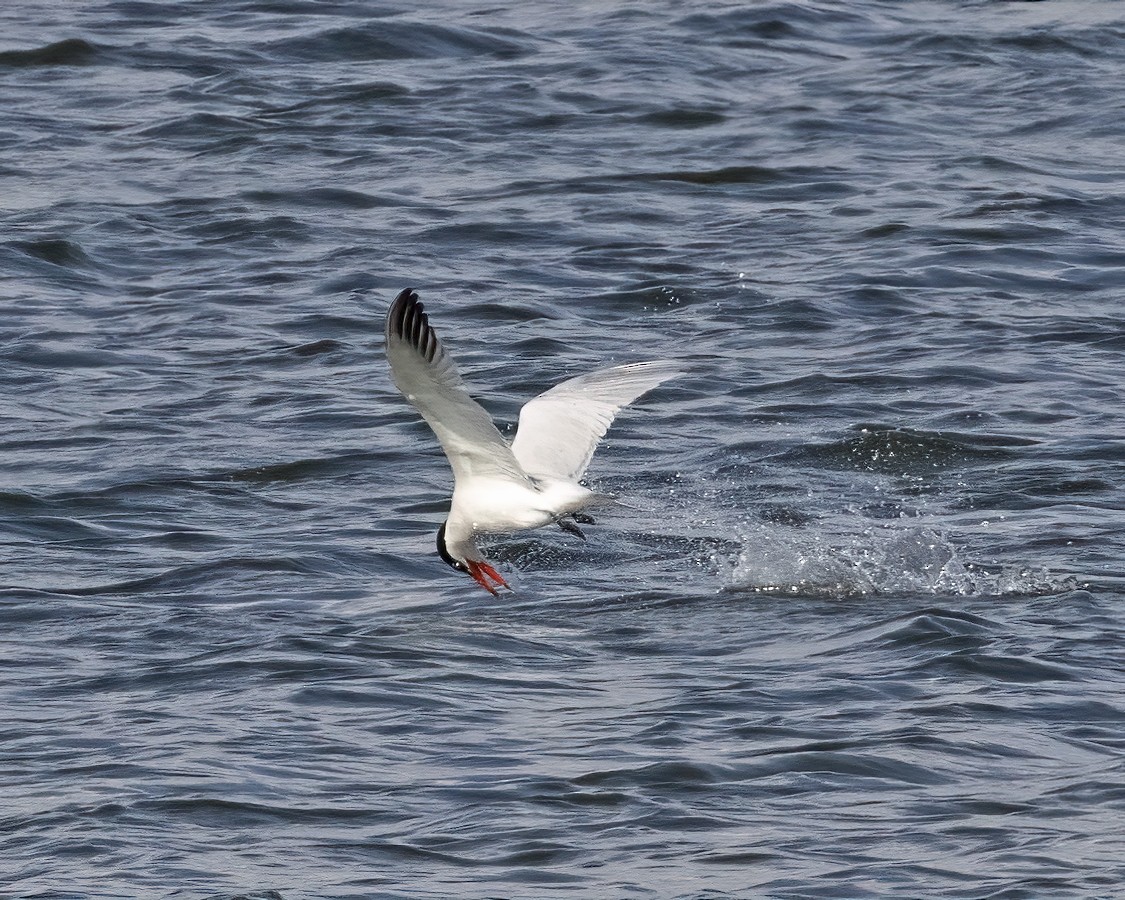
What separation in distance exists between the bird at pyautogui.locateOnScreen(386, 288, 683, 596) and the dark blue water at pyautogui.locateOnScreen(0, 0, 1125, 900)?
1.78 ft

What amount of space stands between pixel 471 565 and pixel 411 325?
173 cm

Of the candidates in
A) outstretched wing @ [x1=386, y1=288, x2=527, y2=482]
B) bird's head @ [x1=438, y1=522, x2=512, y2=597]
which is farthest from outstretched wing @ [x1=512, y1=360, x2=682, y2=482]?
bird's head @ [x1=438, y1=522, x2=512, y2=597]

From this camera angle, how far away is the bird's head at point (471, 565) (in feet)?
26.3

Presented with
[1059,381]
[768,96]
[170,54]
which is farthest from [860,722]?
[170,54]

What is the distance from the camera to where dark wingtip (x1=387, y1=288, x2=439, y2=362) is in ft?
21.5

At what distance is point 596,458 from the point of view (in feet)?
34.7

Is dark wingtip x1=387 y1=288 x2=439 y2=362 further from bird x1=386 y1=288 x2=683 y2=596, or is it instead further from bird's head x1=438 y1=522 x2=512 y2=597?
bird's head x1=438 y1=522 x2=512 y2=597

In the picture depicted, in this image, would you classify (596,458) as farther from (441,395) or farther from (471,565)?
(441,395)

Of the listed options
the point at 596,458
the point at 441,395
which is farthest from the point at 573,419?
the point at 596,458

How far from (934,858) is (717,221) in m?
8.93

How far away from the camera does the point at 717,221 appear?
1461cm

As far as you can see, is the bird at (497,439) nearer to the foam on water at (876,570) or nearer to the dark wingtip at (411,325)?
the dark wingtip at (411,325)

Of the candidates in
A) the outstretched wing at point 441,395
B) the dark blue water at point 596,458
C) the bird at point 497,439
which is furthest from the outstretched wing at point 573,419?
the dark blue water at point 596,458

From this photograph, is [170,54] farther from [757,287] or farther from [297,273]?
[757,287]
